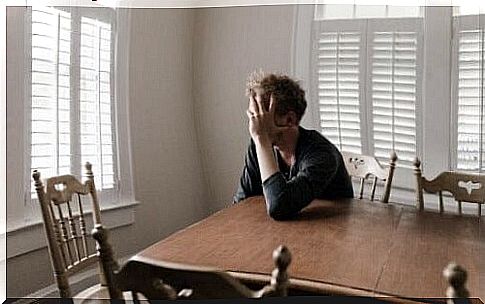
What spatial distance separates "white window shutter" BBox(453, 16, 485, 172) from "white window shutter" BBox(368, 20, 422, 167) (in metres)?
0.07

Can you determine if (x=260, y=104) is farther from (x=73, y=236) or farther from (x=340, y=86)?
(x=73, y=236)

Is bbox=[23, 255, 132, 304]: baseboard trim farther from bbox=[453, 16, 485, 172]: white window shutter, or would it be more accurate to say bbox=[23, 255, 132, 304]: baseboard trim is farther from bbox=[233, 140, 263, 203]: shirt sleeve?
bbox=[453, 16, 485, 172]: white window shutter

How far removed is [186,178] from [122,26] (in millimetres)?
294

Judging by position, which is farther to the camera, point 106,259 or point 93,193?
point 93,193

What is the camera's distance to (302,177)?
1134mm

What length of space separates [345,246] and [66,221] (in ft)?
1.61

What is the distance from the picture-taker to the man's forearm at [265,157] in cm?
112

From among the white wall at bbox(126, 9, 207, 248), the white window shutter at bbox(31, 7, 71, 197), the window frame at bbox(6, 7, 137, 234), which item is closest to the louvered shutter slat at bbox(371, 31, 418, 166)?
the white wall at bbox(126, 9, 207, 248)

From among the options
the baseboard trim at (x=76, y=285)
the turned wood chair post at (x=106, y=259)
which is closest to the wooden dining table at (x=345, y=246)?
the baseboard trim at (x=76, y=285)

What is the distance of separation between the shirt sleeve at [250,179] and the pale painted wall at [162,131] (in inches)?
2.7

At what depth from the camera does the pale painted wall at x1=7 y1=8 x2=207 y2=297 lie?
44.1 inches

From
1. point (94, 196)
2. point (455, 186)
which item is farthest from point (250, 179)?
point (455, 186)

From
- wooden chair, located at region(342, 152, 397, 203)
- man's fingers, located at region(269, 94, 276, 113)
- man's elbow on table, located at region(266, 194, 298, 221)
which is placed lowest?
man's elbow on table, located at region(266, 194, 298, 221)

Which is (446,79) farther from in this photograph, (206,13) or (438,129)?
(206,13)
